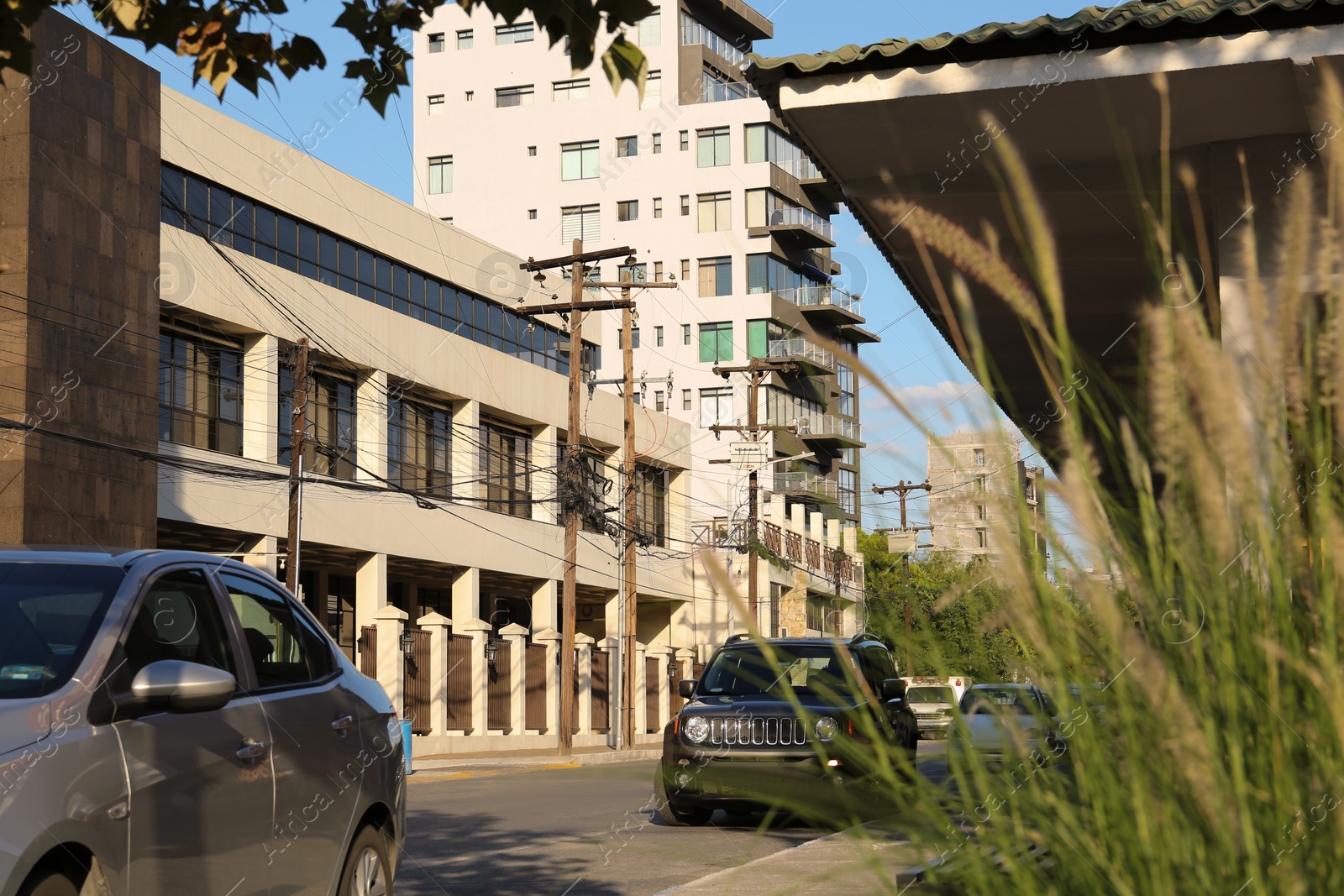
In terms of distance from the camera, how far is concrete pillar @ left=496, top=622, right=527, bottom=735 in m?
37.1

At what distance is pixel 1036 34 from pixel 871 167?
1890 millimetres

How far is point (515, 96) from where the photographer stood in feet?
251

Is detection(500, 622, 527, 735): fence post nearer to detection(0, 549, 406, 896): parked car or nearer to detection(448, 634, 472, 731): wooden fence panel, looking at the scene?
detection(448, 634, 472, 731): wooden fence panel

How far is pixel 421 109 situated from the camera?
7712cm

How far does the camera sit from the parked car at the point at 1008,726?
2266 mm

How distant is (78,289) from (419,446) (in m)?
15.1

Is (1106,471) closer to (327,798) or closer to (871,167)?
(327,798)

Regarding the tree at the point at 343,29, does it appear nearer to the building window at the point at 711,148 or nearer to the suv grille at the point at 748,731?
the suv grille at the point at 748,731

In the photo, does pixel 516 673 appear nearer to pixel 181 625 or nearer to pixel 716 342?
pixel 181 625

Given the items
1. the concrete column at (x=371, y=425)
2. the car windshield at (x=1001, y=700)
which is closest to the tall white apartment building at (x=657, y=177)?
the concrete column at (x=371, y=425)

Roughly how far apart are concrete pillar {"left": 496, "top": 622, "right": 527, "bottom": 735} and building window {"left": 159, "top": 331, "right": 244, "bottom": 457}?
28.9 feet

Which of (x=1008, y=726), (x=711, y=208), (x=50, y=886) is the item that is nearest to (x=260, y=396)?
(x=50, y=886)

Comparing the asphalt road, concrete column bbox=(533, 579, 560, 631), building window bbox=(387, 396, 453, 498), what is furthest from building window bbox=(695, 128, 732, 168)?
the asphalt road

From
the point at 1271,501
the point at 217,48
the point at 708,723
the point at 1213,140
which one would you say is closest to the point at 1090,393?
the point at 1271,501
